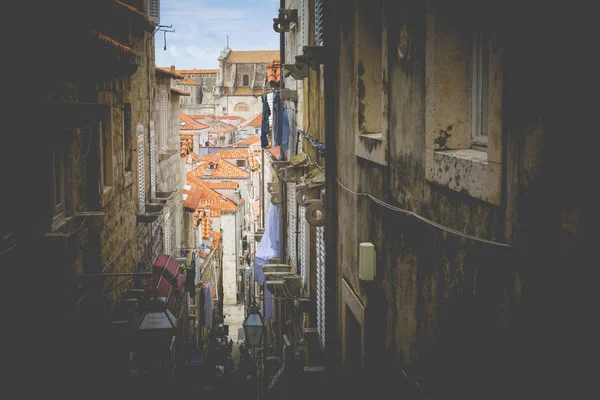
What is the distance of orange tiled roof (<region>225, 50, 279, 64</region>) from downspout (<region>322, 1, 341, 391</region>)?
111m

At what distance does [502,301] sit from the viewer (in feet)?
11.7

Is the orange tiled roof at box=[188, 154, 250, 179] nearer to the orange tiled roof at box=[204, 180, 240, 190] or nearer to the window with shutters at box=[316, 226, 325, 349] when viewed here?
the orange tiled roof at box=[204, 180, 240, 190]

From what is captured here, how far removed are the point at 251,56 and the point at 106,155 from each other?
10972 cm

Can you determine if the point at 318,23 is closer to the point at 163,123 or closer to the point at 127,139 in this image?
the point at 127,139

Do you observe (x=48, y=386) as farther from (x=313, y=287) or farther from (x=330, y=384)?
(x=313, y=287)

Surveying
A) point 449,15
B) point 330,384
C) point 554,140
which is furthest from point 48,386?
point 554,140

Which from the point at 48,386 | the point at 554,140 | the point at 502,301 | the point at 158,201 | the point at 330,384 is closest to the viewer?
the point at 554,140

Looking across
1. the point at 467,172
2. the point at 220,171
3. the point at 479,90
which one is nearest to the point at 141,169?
the point at 479,90

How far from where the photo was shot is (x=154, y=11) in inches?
803

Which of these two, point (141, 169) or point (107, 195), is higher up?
point (141, 169)

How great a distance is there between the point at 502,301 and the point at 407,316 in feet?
6.99

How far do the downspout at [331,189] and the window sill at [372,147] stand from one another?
191 cm

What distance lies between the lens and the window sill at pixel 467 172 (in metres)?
3.61

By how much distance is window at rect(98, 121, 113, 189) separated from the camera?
38.6 feet
